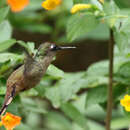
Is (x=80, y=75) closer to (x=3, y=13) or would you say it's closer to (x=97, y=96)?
(x=97, y=96)

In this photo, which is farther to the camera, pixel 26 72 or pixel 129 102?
pixel 129 102

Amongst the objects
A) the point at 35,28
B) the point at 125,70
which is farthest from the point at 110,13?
the point at 35,28

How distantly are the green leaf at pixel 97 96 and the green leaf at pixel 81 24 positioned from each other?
433mm

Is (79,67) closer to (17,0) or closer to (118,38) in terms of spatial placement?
(17,0)

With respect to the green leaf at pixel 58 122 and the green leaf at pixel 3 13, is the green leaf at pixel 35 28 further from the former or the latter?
the green leaf at pixel 3 13

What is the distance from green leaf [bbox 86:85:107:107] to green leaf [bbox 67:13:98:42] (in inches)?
17.1

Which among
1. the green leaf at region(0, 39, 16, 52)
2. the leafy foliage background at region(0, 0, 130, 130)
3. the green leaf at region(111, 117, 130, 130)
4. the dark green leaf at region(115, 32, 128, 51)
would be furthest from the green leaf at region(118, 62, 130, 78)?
the green leaf at region(111, 117, 130, 130)

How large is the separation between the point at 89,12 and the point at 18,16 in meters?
1.86

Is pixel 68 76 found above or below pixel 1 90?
below

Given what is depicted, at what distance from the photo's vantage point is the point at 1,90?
1568 mm

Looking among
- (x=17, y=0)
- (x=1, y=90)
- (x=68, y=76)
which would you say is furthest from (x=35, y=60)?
(x=17, y=0)

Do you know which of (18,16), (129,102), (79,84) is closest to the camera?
(129,102)

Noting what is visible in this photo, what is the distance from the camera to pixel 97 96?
6.37 feet

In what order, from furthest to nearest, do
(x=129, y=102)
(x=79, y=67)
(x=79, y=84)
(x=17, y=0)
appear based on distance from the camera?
(x=79, y=67)
(x=17, y=0)
(x=79, y=84)
(x=129, y=102)
